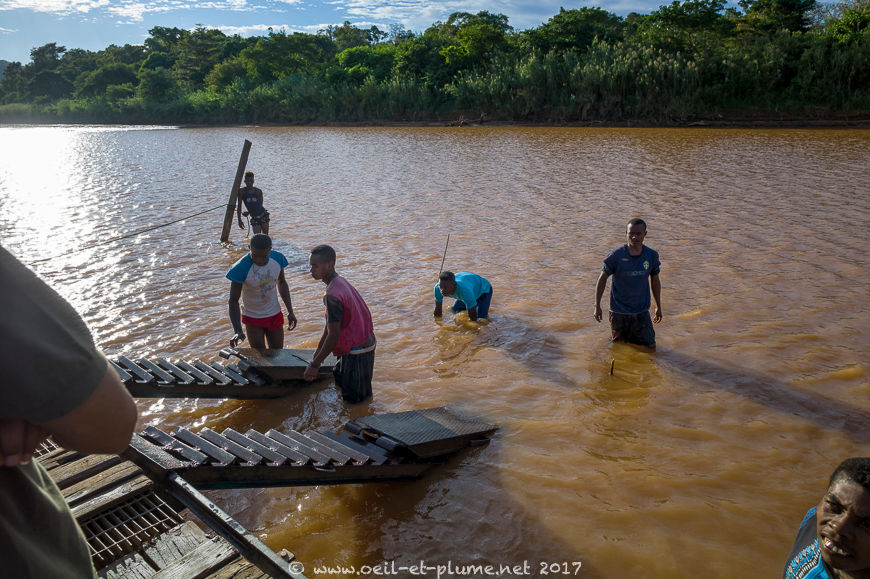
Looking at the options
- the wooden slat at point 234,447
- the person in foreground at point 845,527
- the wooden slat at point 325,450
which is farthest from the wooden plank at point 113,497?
the person in foreground at point 845,527

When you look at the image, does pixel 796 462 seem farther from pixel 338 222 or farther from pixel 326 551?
pixel 338 222

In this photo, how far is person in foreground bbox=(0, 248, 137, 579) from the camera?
100cm

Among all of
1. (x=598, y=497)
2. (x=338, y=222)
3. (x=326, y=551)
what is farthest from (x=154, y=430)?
(x=338, y=222)

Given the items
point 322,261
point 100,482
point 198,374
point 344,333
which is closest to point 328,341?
point 344,333

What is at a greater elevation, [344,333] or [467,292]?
[344,333]

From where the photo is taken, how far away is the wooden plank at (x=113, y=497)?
2.88 metres

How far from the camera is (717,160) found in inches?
749

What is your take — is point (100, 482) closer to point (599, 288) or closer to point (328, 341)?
point (328, 341)

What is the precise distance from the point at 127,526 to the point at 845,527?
10.3ft

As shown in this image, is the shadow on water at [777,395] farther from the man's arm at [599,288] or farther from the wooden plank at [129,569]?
the wooden plank at [129,569]

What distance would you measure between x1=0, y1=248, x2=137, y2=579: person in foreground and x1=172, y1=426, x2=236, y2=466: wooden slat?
95.7 inches

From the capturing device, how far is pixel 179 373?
16.4 ft

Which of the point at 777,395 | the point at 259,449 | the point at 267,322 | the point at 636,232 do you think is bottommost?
the point at 777,395

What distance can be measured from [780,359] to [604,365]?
1.80 meters
